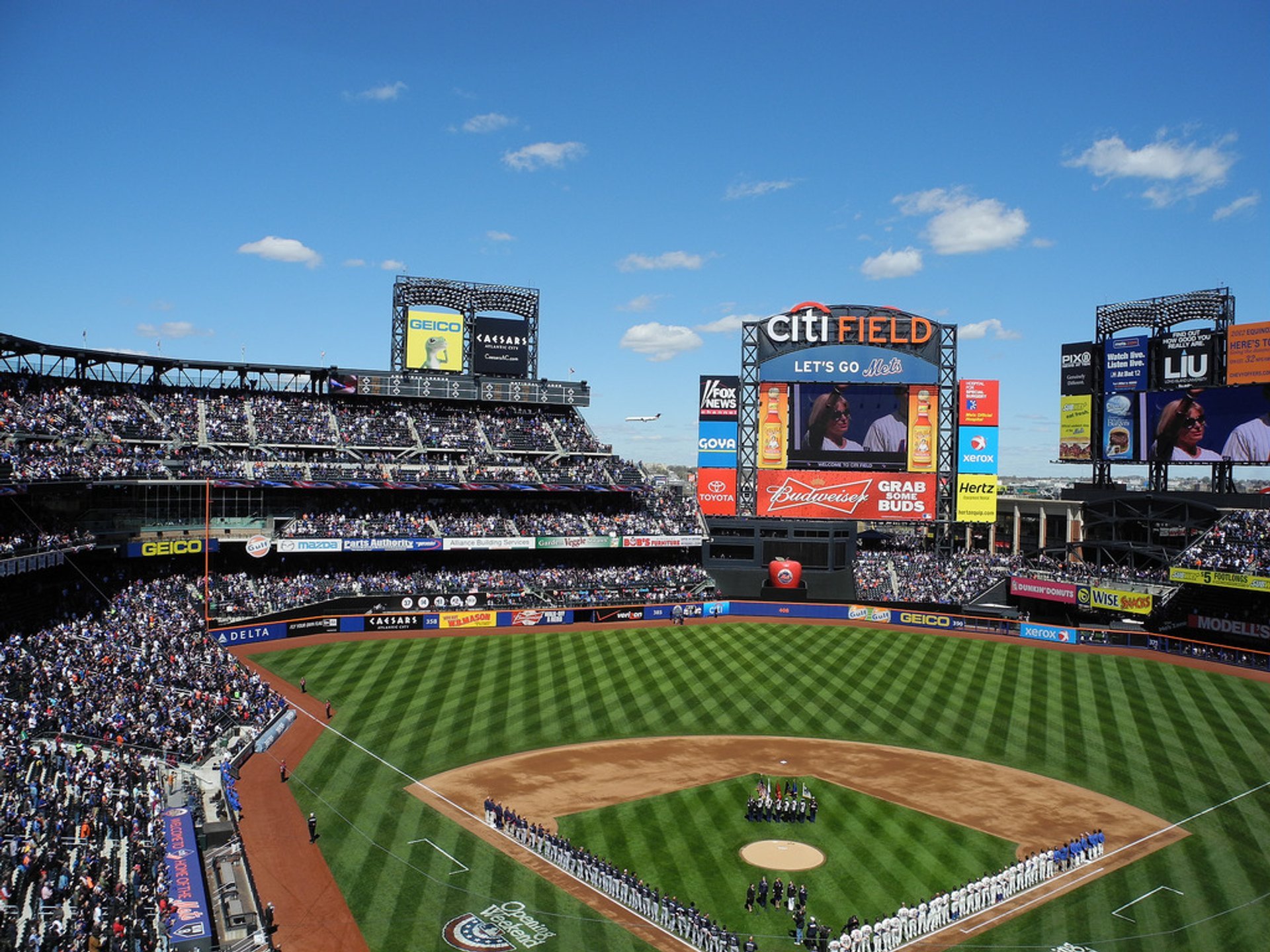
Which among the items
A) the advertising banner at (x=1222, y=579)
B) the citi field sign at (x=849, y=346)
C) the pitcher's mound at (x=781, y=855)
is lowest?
the pitcher's mound at (x=781, y=855)

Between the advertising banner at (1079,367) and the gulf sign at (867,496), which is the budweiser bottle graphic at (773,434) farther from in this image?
the advertising banner at (1079,367)

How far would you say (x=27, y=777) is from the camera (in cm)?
2411

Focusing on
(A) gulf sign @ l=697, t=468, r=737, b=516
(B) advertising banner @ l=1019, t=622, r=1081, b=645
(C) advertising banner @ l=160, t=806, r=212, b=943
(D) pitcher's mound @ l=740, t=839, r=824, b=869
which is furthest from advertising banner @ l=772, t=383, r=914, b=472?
(C) advertising banner @ l=160, t=806, r=212, b=943

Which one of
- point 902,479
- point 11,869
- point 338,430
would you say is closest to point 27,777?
point 11,869

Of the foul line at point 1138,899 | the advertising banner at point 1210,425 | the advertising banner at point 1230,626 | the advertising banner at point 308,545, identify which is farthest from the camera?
the advertising banner at point 1210,425

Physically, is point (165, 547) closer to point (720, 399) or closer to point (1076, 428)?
point (720, 399)

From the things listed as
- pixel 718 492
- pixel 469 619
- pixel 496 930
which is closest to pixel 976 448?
pixel 718 492

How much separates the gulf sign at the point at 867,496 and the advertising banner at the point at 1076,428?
12017 millimetres

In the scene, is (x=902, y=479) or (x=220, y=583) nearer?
(x=220, y=583)

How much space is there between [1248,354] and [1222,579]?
15115 mm

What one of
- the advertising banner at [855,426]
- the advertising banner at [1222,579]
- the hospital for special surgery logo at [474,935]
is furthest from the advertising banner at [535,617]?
the advertising banner at [1222,579]

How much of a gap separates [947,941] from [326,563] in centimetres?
4045

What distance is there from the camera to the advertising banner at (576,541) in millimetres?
55844

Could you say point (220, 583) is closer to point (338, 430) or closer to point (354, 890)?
point (338, 430)
